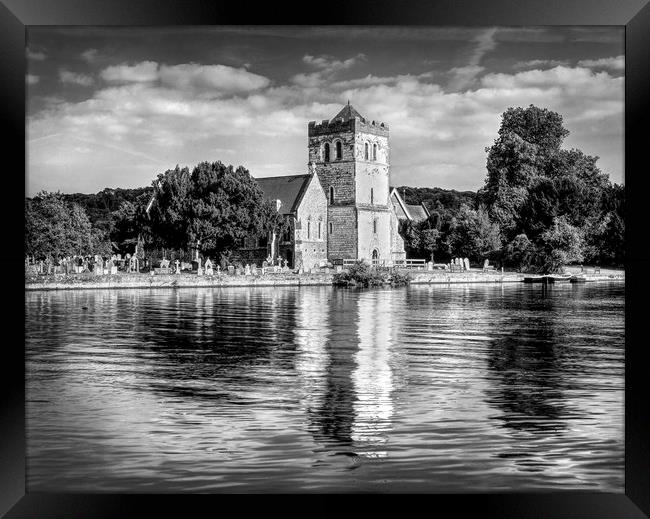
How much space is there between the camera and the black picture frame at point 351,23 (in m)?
3.92

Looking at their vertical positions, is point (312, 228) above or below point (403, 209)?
below

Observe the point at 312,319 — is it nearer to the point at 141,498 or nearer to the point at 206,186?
the point at 141,498

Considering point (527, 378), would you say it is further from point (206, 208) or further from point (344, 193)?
point (344, 193)

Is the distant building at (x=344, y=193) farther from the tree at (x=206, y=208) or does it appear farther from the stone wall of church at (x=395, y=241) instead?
the tree at (x=206, y=208)

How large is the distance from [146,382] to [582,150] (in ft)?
101

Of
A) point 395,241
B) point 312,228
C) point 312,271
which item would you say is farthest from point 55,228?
point 395,241

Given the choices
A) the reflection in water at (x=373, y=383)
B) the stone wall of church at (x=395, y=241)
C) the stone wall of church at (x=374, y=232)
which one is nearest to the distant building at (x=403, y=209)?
the stone wall of church at (x=395, y=241)

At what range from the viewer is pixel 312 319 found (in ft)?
48.0

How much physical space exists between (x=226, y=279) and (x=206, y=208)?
7.93 ft

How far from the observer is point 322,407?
6.38 m

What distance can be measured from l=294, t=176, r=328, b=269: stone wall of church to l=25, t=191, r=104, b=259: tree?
1223cm

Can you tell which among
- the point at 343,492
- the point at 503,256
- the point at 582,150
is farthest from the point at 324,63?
the point at 582,150

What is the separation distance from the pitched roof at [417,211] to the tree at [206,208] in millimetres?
14503

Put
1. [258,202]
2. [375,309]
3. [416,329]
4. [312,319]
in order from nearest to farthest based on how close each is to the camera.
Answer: [416,329] < [312,319] < [375,309] < [258,202]
